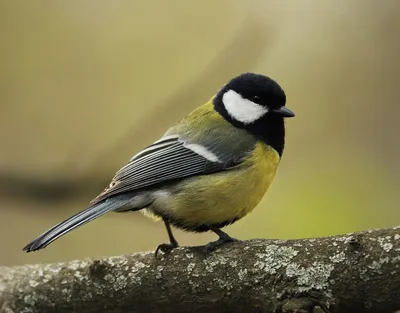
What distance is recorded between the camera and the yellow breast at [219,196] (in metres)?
2.28

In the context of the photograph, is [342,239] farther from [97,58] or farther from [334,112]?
[97,58]

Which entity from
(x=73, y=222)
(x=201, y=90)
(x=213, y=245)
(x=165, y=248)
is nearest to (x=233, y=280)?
(x=213, y=245)

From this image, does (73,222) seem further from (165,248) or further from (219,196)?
(219,196)

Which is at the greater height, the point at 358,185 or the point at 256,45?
the point at 256,45

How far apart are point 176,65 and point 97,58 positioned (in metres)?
0.55

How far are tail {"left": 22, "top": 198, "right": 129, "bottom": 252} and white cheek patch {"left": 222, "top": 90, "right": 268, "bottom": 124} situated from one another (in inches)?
24.2

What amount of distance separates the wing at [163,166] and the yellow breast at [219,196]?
45 mm

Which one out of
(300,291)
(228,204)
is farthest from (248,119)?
(300,291)

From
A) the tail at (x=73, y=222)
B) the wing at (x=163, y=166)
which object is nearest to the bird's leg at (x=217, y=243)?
the wing at (x=163, y=166)

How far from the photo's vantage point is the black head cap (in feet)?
8.32

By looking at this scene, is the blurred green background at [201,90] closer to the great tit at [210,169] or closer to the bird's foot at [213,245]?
the great tit at [210,169]

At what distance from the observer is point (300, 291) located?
160cm

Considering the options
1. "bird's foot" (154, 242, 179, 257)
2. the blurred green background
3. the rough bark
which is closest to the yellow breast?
"bird's foot" (154, 242, 179, 257)

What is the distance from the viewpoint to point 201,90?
9.48ft
